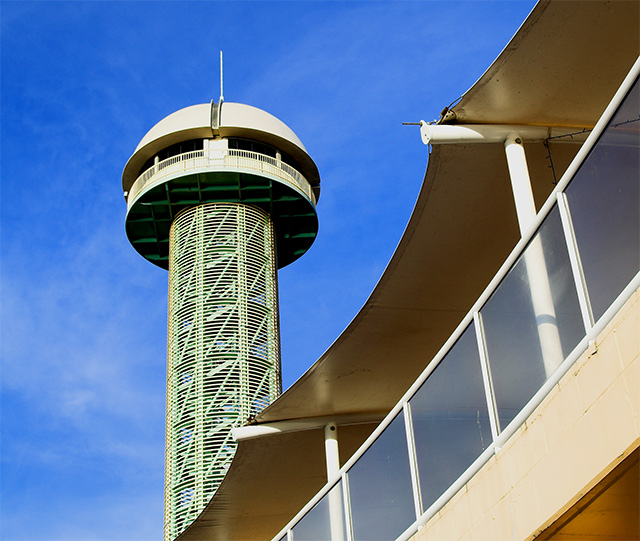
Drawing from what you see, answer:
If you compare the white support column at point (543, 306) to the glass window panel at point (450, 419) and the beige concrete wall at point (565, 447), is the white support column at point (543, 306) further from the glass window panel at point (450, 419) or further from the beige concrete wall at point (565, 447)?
the glass window panel at point (450, 419)

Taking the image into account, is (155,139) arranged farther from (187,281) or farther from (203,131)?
(187,281)

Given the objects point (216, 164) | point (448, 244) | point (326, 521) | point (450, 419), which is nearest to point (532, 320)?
point (450, 419)

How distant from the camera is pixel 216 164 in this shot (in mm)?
31828

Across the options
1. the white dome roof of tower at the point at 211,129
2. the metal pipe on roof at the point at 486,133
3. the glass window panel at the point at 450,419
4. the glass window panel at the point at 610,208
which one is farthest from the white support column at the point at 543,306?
the white dome roof of tower at the point at 211,129

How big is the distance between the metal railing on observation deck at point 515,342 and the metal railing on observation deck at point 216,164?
25.9m

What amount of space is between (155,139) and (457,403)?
2846 centimetres

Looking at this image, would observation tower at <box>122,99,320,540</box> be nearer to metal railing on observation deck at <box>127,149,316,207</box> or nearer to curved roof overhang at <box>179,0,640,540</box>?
metal railing on observation deck at <box>127,149,316,207</box>

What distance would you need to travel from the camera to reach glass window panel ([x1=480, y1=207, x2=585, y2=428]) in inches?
173

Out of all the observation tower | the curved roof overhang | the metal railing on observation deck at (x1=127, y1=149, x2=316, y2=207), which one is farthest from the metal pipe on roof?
the metal railing on observation deck at (x1=127, y1=149, x2=316, y2=207)

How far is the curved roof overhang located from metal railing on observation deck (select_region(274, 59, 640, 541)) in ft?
10.1

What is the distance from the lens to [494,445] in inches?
195

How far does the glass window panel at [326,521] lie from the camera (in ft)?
23.2

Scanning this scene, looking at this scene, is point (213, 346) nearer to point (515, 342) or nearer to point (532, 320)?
point (515, 342)

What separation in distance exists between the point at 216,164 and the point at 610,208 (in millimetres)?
28503
